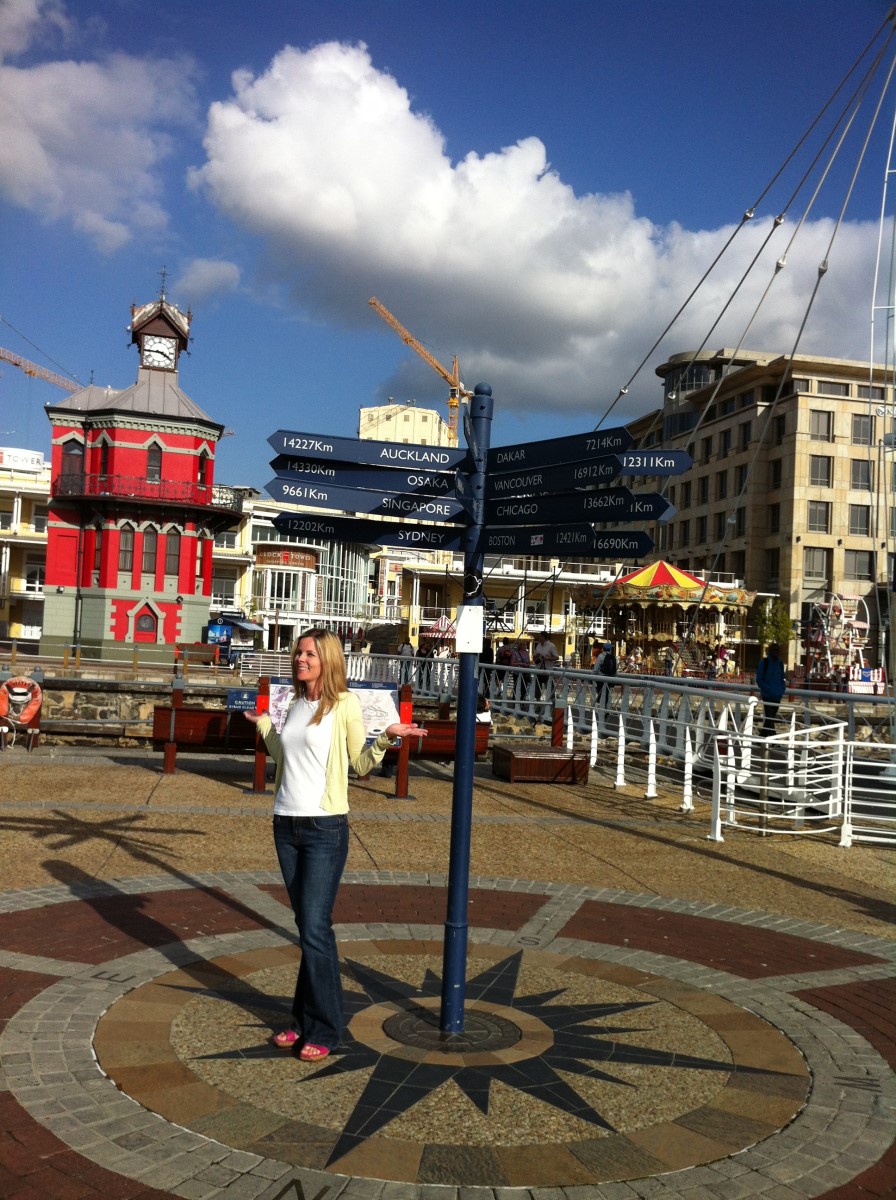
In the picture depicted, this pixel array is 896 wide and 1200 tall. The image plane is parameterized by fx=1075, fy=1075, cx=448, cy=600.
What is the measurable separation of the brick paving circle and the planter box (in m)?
5.98

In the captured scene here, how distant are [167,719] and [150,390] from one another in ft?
110

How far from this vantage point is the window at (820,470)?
2537 inches

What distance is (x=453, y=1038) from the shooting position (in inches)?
206

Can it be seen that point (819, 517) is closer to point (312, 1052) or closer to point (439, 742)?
point (439, 742)

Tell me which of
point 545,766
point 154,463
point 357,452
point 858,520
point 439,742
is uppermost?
point 858,520

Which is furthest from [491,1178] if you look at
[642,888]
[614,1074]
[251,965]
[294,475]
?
[642,888]

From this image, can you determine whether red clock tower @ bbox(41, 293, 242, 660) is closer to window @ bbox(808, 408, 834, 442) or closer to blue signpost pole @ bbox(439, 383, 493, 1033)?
window @ bbox(808, 408, 834, 442)

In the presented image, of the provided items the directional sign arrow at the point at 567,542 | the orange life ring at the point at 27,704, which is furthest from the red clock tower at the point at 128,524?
the directional sign arrow at the point at 567,542

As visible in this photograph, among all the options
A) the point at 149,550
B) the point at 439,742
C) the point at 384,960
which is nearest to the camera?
the point at 384,960

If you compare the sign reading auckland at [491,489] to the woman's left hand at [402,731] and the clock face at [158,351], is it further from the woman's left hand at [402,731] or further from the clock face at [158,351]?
the clock face at [158,351]

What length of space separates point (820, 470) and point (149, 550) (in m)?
40.7

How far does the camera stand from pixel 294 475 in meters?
5.97

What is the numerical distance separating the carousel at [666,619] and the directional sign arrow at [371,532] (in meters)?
31.0

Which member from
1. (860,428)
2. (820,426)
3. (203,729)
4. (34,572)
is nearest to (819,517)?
(820,426)
